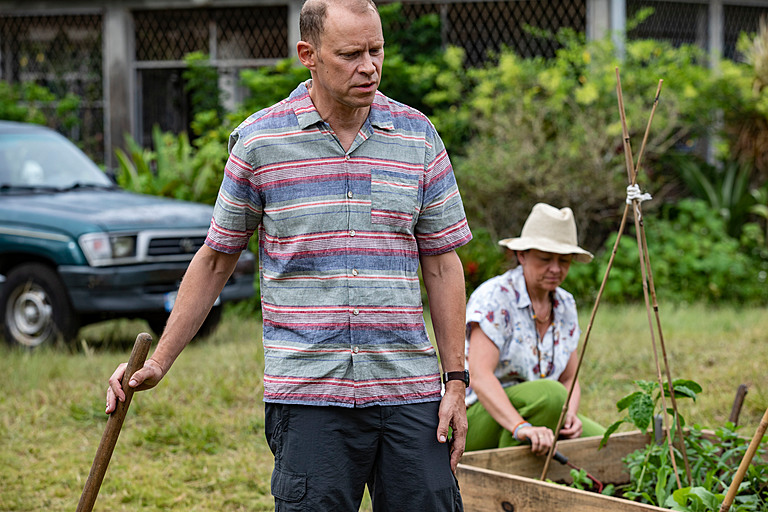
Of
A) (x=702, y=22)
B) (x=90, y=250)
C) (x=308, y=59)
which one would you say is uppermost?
(x=702, y=22)

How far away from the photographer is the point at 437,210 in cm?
256

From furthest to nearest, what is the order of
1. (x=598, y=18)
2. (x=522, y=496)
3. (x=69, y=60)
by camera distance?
(x=69, y=60) → (x=598, y=18) → (x=522, y=496)

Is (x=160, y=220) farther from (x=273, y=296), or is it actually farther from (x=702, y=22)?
(x=702, y=22)

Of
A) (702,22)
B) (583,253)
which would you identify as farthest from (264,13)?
(583,253)

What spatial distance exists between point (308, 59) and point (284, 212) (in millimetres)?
397

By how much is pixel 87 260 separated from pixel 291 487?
512cm

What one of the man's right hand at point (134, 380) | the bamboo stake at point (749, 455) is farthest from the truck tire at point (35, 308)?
the bamboo stake at point (749, 455)

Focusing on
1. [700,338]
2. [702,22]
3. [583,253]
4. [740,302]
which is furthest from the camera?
[702,22]

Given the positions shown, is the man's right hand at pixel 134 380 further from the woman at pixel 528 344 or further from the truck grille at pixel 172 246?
the truck grille at pixel 172 246

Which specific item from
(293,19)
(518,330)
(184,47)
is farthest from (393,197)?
(184,47)

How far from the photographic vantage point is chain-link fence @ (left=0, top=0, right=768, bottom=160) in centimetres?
1250

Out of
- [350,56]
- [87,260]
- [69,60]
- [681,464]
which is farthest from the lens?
[69,60]

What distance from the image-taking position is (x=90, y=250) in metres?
7.11

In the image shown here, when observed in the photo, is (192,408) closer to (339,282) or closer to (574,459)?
(574,459)
